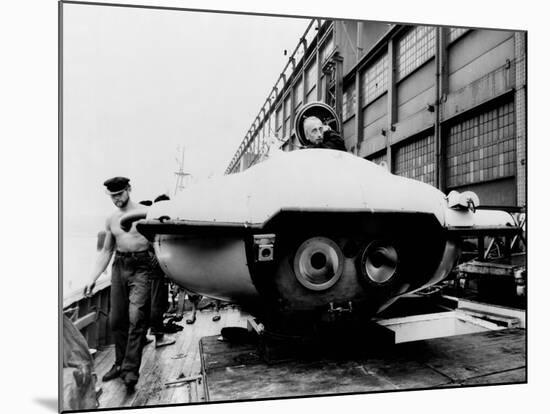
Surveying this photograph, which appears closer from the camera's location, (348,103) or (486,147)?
(486,147)

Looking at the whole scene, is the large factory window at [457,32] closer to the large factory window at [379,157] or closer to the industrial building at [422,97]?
the industrial building at [422,97]

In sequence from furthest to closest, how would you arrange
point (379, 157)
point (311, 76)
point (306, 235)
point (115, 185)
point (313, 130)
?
point (379, 157) < point (311, 76) < point (313, 130) < point (115, 185) < point (306, 235)

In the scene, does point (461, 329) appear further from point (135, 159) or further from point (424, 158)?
point (135, 159)

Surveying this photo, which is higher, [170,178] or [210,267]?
[170,178]

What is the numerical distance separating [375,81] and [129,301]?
1.82m

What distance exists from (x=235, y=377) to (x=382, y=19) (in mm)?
1806

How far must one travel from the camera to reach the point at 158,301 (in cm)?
173

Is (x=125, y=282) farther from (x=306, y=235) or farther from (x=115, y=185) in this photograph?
(x=306, y=235)

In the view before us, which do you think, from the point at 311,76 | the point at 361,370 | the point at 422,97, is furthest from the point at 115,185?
the point at 422,97

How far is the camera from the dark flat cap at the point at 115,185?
1602 millimetres

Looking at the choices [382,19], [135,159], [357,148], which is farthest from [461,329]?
[135,159]

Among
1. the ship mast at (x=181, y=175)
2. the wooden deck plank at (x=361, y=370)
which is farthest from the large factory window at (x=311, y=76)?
the wooden deck plank at (x=361, y=370)

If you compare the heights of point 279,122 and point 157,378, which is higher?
point 279,122

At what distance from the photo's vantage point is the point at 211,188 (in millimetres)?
1484
